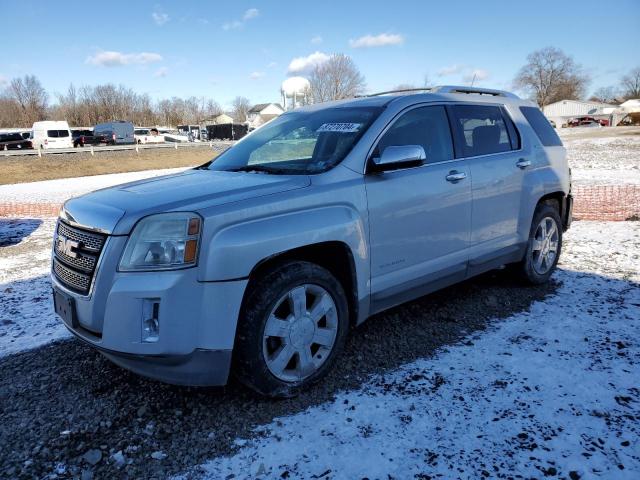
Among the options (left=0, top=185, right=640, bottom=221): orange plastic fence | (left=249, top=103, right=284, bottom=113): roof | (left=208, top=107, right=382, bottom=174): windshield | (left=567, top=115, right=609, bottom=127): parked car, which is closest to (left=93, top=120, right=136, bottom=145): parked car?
(left=0, top=185, right=640, bottom=221): orange plastic fence

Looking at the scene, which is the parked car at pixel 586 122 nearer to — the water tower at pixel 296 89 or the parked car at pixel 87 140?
the water tower at pixel 296 89

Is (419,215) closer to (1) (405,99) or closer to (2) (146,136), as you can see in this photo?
(1) (405,99)

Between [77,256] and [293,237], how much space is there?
127 cm

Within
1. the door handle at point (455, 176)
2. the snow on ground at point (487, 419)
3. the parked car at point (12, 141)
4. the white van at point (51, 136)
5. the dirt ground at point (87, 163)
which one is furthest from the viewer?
the white van at point (51, 136)

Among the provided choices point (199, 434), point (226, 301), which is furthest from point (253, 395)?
point (226, 301)

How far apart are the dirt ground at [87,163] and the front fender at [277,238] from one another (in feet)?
67.3

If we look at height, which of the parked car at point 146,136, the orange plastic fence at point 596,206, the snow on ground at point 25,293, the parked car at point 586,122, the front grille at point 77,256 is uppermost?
the parked car at point 586,122

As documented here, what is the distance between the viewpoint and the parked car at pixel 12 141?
36.1 meters

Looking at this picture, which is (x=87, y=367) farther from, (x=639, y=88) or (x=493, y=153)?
(x=639, y=88)

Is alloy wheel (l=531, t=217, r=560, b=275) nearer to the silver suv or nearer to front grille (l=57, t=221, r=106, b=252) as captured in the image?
the silver suv

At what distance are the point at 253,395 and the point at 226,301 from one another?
0.81 m

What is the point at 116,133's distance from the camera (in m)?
47.5

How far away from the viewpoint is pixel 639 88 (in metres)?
108

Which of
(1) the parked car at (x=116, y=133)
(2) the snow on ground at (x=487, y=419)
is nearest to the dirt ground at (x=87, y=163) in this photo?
(1) the parked car at (x=116, y=133)
